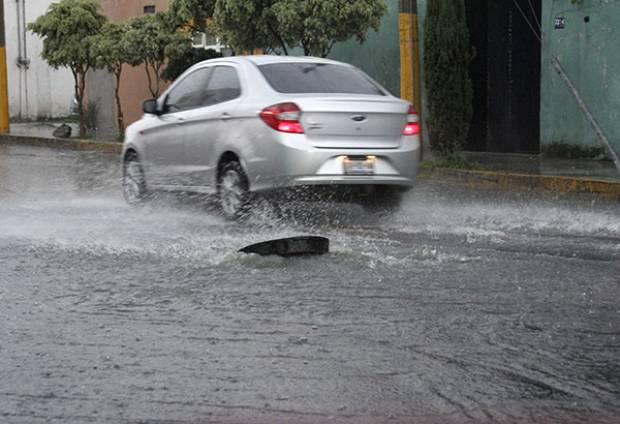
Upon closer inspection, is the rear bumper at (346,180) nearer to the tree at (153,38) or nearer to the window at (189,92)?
the window at (189,92)

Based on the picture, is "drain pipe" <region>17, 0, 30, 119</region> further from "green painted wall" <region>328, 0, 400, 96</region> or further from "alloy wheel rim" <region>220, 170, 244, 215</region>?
"alloy wheel rim" <region>220, 170, 244, 215</region>

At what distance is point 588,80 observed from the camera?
17531mm

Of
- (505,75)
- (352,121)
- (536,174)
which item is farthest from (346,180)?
(505,75)

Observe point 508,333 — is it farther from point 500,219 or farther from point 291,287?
point 500,219

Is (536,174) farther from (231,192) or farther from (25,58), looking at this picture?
(25,58)

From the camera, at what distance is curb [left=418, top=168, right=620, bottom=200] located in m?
13.8

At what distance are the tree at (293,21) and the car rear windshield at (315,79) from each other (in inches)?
275

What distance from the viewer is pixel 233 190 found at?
10664 mm

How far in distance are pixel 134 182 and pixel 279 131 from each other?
9.31ft

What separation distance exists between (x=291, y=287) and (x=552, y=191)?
7713 mm

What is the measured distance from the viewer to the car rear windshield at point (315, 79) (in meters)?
10.8

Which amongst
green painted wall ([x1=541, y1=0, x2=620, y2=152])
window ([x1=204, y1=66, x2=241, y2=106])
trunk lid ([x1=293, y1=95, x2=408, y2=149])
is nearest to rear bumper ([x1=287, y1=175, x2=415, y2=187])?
trunk lid ([x1=293, y1=95, x2=408, y2=149])

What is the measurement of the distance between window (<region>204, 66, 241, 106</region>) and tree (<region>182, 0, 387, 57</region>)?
6.90m

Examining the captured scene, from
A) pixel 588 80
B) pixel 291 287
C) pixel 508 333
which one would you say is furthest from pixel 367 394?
pixel 588 80
